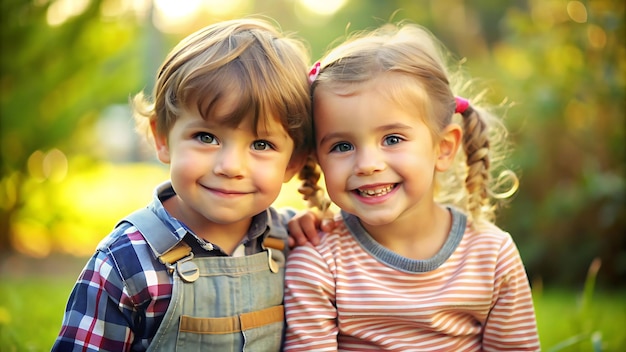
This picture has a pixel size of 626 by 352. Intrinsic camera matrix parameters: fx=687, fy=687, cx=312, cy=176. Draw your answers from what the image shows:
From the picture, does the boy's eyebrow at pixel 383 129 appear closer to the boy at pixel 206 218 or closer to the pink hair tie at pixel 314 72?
the boy at pixel 206 218

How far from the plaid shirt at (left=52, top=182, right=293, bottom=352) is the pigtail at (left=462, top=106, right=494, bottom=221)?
106cm

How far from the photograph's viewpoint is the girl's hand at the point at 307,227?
2.38 meters

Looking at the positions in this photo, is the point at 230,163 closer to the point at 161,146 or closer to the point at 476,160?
the point at 161,146

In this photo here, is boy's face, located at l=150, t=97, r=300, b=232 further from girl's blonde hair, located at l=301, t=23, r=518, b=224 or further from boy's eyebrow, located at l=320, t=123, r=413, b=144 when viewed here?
girl's blonde hair, located at l=301, t=23, r=518, b=224

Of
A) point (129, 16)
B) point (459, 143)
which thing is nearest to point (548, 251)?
point (459, 143)

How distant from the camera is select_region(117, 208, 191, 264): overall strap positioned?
2059mm

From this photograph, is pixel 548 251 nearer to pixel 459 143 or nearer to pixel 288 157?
pixel 459 143

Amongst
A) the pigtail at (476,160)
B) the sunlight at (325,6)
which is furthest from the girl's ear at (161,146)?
the sunlight at (325,6)

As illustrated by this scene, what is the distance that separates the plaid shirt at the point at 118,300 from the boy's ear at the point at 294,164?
1.41 ft

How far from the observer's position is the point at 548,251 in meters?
5.01

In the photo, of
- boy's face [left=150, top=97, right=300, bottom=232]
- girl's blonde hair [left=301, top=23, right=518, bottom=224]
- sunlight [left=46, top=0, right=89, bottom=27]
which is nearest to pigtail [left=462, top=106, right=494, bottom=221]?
girl's blonde hair [left=301, top=23, right=518, bottom=224]

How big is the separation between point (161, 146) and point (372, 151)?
26.9 inches

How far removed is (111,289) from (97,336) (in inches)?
5.5

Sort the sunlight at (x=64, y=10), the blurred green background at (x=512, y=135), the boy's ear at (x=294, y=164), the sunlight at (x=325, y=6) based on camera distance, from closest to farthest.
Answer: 1. the boy's ear at (x=294, y=164)
2. the blurred green background at (x=512, y=135)
3. the sunlight at (x=64, y=10)
4. the sunlight at (x=325, y=6)
